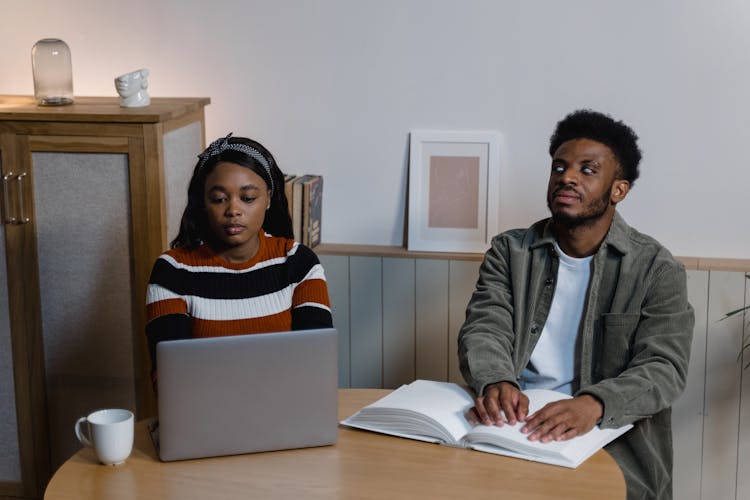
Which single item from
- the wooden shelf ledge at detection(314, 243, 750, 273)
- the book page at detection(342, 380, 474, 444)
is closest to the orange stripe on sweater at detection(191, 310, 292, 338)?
the book page at detection(342, 380, 474, 444)

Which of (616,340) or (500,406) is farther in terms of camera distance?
(616,340)

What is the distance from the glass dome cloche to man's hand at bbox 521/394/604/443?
5.71ft

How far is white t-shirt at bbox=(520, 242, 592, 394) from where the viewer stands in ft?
7.64

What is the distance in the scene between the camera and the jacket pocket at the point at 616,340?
223 centimetres

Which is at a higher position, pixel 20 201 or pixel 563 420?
pixel 20 201

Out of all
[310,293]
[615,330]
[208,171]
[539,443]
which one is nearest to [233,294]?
[310,293]

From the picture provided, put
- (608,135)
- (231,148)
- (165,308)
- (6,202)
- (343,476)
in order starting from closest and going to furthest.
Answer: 1. (343,476)
2. (165,308)
3. (231,148)
4. (608,135)
5. (6,202)

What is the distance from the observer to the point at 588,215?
7.47 feet

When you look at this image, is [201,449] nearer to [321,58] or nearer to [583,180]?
[583,180]

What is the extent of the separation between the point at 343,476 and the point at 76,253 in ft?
4.63

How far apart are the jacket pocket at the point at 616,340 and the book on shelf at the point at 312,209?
1.03 m

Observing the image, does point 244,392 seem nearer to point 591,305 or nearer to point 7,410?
point 591,305

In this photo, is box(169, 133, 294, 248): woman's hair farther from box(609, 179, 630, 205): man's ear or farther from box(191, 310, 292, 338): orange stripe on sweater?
box(609, 179, 630, 205): man's ear

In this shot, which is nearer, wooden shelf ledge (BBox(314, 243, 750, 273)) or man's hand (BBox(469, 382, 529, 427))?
man's hand (BBox(469, 382, 529, 427))
